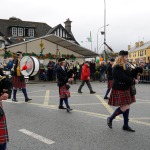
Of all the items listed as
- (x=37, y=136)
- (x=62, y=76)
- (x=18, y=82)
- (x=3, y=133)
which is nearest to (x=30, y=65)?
(x=62, y=76)

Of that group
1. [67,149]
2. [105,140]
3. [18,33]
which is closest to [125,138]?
[105,140]

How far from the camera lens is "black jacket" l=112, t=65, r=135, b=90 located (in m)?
5.59

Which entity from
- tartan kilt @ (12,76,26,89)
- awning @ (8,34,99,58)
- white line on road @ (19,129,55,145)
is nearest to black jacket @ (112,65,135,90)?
white line on road @ (19,129,55,145)

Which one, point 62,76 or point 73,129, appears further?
point 62,76

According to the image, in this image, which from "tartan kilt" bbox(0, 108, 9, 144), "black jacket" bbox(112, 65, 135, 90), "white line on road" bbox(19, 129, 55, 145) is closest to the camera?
"tartan kilt" bbox(0, 108, 9, 144)

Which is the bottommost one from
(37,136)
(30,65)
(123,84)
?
(37,136)

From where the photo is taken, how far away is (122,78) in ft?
18.3

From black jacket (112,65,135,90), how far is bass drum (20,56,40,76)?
2323 millimetres

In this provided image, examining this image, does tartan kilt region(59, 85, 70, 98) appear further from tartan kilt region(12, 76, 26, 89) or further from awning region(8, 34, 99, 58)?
awning region(8, 34, 99, 58)

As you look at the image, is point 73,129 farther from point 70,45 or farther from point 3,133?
point 70,45

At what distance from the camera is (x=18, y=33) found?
39375mm

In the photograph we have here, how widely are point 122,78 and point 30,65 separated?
9.34 feet

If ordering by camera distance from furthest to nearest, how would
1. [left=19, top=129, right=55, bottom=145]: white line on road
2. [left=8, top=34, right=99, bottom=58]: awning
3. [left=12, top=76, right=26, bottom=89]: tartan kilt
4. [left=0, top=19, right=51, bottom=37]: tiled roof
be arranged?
[left=0, top=19, right=51, bottom=37]: tiled roof
[left=8, top=34, right=99, bottom=58]: awning
[left=12, top=76, right=26, bottom=89]: tartan kilt
[left=19, top=129, right=55, bottom=145]: white line on road

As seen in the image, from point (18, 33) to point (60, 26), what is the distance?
21.9ft
